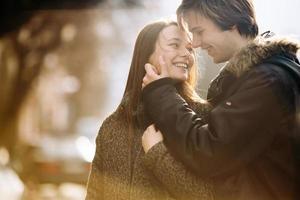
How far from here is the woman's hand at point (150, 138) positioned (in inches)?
202

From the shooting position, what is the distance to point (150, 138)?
5.17 metres

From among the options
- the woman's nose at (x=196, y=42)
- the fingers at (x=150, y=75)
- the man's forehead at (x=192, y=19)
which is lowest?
the fingers at (x=150, y=75)

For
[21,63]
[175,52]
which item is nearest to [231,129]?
[175,52]

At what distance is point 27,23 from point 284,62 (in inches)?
494

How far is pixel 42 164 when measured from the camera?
2097 centimetres

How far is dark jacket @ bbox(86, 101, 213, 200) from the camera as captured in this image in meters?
5.01

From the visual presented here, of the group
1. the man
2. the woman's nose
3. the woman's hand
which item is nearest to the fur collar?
the man

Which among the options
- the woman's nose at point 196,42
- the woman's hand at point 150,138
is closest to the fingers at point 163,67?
the woman's nose at point 196,42

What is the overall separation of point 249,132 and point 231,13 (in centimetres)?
76

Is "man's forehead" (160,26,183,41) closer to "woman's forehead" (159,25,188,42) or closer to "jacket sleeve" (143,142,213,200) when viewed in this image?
"woman's forehead" (159,25,188,42)

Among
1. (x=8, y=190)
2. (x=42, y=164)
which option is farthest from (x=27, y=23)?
(x=42, y=164)

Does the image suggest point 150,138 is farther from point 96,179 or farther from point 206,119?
point 96,179

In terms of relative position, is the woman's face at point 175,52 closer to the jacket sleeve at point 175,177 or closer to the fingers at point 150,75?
the fingers at point 150,75

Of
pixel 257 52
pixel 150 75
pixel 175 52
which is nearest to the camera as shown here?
pixel 257 52
